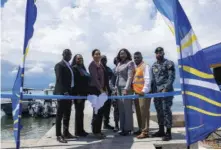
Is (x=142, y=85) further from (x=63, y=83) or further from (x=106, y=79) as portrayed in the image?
(x=63, y=83)

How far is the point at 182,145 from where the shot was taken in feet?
18.3

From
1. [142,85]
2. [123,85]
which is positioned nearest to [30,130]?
[123,85]

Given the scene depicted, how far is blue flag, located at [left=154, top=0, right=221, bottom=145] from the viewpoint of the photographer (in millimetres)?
4047

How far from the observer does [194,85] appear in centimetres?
407

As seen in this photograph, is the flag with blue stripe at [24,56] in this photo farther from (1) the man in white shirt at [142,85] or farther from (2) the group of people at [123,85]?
(1) the man in white shirt at [142,85]

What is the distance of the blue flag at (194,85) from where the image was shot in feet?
13.3

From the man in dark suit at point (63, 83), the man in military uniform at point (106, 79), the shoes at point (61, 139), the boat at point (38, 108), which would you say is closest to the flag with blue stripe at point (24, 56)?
the man in dark suit at point (63, 83)

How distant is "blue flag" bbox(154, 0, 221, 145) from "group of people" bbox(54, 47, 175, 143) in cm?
169

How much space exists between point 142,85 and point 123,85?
18.3 inches

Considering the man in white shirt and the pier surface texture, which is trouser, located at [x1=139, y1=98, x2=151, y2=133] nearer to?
the man in white shirt

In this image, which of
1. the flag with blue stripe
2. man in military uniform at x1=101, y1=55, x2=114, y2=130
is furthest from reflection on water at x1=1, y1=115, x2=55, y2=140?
the flag with blue stripe

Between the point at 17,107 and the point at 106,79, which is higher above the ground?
the point at 106,79

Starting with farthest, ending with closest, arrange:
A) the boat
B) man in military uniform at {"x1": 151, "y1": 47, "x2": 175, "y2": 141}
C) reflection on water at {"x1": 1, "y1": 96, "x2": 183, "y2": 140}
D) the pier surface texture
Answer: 1. the boat
2. reflection on water at {"x1": 1, "y1": 96, "x2": 183, "y2": 140}
3. man in military uniform at {"x1": 151, "y1": 47, "x2": 175, "y2": 141}
4. the pier surface texture

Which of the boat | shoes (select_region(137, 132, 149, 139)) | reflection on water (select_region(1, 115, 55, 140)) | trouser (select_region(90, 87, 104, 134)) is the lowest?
reflection on water (select_region(1, 115, 55, 140))
